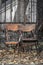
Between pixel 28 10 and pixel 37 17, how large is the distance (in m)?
0.59

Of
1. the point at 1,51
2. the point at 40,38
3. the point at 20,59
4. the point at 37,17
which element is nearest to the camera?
the point at 20,59

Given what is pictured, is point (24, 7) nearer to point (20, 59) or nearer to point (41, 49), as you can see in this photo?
point (41, 49)

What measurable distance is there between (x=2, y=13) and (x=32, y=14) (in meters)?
1.32

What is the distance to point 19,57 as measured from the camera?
7578mm

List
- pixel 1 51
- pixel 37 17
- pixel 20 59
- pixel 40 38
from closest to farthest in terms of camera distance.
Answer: pixel 20 59 → pixel 1 51 → pixel 40 38 → pixel 37 17

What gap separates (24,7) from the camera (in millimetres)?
10867

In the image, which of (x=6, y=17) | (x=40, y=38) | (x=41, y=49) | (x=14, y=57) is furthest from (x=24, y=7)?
(x=14, y=57)

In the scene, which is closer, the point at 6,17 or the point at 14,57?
the point at 14,57

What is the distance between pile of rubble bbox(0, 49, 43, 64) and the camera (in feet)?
23.0

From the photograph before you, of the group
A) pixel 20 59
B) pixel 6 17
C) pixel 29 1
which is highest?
pixel 29 1

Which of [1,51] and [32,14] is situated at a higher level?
[32,14]

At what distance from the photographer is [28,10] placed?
10805 millimetres

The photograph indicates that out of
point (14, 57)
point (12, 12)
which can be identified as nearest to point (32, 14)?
point (12, 12)

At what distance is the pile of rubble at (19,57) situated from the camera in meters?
7.01
